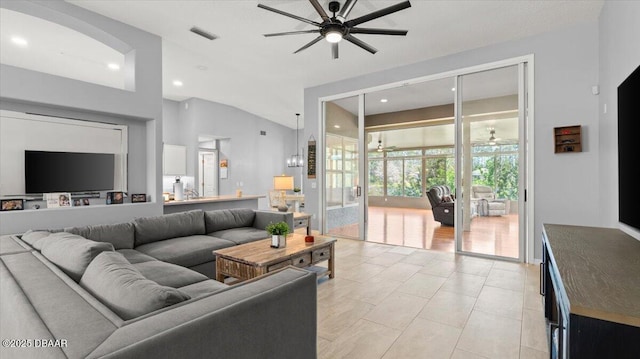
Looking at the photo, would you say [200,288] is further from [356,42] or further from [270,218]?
[356,42]

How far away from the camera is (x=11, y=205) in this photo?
3.29m

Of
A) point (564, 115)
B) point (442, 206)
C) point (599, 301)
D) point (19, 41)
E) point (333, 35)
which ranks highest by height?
point (19, 41)

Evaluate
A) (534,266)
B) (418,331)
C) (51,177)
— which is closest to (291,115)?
(51,177)

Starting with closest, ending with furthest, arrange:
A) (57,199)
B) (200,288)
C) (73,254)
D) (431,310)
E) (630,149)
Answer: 1. (73,254)
2. (630,149)
3. (200,288)
4. (431,310)
5. (57,199)

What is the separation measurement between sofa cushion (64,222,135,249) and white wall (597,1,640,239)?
4509mm

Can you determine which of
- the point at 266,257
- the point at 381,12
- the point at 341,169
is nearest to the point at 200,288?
the point at 266,257

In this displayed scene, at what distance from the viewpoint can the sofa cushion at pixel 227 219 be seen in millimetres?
4203

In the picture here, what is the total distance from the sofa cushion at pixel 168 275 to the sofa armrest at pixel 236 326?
1.23 meters

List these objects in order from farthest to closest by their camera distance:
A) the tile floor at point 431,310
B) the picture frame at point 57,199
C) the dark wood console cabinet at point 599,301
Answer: the picture frame at point 57,199
the tile floor at point 431,310
the dark wood console cabinet at point 599,301

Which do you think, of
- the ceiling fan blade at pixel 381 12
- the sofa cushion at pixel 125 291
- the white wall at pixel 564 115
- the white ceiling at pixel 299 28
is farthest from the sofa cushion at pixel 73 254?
the white wall at pixel 564 115

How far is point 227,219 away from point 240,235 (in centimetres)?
56

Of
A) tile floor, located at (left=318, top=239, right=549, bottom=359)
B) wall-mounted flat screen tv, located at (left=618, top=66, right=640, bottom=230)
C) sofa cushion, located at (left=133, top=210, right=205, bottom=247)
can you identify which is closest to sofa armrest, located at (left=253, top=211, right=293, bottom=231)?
sofa cushion, located at (left=133, top=210, right=205, bottom=247)

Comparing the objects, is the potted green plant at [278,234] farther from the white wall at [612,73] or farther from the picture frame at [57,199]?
the white wall at [612,73]

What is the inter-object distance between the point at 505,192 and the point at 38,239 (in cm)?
535
